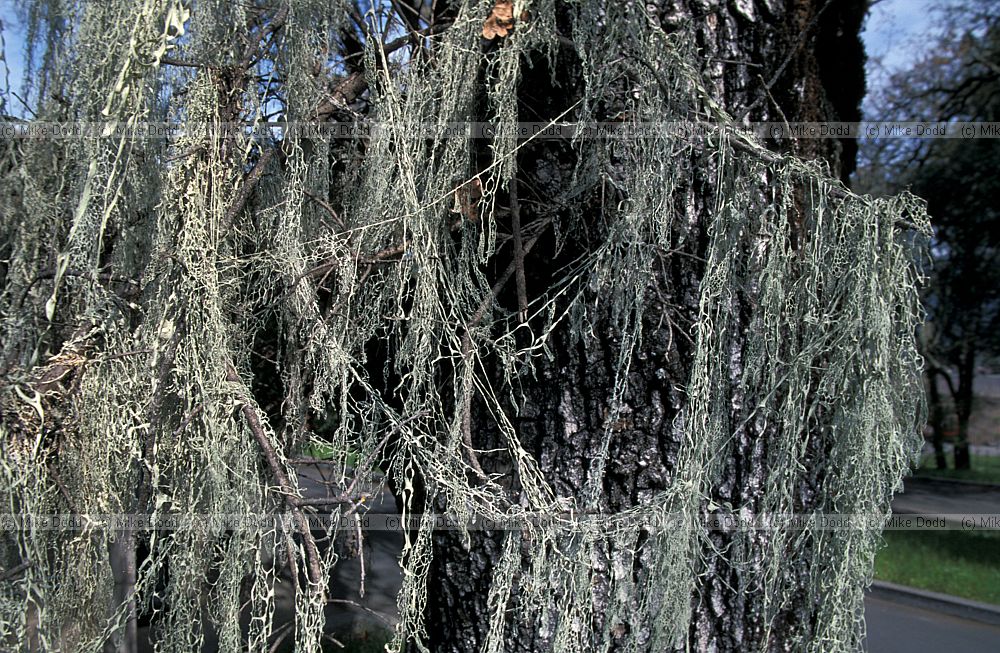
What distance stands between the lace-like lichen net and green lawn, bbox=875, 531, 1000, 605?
19.8 ft

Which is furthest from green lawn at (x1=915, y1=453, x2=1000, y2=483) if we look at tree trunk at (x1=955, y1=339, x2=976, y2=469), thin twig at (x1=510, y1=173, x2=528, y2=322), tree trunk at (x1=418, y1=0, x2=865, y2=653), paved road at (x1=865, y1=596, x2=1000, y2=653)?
thin twig at (x1=510, y1=173, x2=528, y2=322)

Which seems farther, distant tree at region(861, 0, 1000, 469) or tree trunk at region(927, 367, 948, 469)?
tree trunk at region(927, 367, 948, 469)

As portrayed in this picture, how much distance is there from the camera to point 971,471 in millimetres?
12508

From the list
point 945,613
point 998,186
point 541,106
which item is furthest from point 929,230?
point 998,186

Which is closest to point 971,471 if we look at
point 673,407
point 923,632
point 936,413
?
point 936,413

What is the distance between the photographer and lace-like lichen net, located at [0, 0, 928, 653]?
968 mm

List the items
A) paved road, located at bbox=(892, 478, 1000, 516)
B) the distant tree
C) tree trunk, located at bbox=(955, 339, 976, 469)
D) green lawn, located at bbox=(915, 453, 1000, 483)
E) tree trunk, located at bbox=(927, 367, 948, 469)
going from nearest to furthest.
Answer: the distant tree
paved road, located at bbox=(892, 478, 1000, 516)
tree trunk, located at bbox=(955, 339, 976, 469)
tree trunk, located at bbox=(927, 367, 948, 469)
green lawn, located at bbox=(915, 453, 1000, 483)

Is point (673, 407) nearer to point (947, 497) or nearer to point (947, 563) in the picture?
point (947, 563)

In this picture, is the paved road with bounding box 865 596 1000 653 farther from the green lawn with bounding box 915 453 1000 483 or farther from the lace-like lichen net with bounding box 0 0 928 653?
the green lawn with bounding box 915 453 1000 483

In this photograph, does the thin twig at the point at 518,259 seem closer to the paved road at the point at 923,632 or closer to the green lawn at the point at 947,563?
the paved road at the point at 923,632

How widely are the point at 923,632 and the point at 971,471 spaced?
8909 millimetres

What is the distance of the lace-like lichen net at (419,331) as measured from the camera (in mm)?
968

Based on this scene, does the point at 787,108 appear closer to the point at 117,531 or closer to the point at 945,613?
the point at 117,531

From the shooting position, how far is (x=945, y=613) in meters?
5.67
